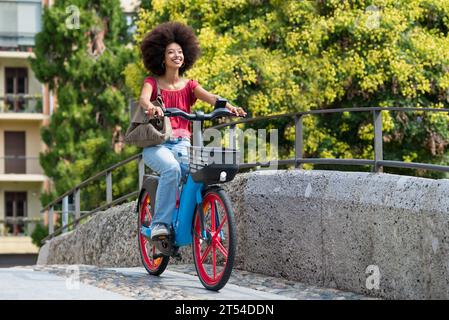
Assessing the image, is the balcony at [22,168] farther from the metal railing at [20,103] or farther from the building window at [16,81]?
the building window at [16,81]

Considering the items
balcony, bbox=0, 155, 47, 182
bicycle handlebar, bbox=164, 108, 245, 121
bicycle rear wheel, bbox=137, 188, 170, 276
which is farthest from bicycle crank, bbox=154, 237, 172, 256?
balcony, bbox=0, 155, 47, 182

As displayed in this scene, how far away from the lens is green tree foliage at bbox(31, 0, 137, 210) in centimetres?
3522

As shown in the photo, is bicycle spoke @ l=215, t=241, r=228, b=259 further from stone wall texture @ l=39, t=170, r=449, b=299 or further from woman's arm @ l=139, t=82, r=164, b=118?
stone wall texture @ l=39, t=170, r=449, b=299

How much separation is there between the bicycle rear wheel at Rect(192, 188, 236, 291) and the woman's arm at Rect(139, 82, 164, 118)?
0.68 meters

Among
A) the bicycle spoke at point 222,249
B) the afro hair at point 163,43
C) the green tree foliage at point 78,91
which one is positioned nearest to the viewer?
the bicycle spoke at point 222,249

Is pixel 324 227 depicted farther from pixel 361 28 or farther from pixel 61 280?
pixel 361 28

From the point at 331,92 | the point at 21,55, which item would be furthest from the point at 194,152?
the point at 21,55

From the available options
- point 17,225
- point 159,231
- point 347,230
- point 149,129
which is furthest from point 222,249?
point 17,225

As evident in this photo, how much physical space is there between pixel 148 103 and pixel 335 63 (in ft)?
53.4

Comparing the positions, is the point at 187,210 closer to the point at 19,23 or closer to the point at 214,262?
the point at 214,262

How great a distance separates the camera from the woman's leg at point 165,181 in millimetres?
8305

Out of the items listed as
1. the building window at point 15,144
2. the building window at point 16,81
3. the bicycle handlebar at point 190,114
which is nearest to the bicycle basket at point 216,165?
the bicycle handlebar at point 190,114

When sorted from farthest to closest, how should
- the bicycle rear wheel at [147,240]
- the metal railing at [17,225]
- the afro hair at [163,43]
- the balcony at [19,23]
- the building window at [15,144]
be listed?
the building window at [15,144], the balcony at [19,23], the metal railing at [17,225], the bicycle rear wheel at [147,240], the afro hair at [163,43]

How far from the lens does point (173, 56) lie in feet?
28.1
